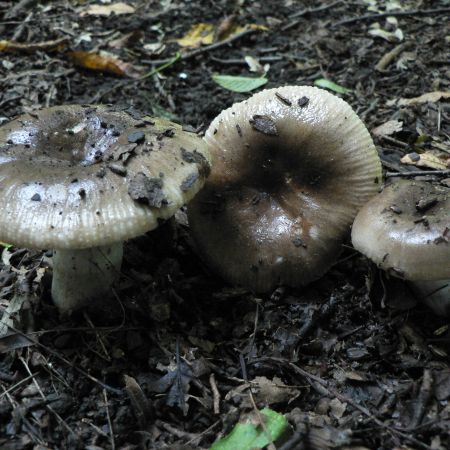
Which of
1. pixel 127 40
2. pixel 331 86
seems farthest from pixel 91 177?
pixel 127 40

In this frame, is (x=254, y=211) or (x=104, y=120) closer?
(x=104, y=120)

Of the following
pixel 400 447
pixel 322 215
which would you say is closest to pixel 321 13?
pixel 322 215

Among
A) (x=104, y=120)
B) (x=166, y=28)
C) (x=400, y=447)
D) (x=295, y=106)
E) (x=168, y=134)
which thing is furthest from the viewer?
(x=166, y=28)

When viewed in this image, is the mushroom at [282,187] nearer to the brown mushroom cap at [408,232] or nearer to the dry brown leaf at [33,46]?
the brown mushroom cap at [408,232]

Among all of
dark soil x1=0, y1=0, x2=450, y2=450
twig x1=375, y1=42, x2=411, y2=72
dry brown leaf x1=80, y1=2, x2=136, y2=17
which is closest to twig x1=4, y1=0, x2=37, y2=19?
dry brown leaf x1=80, y1=2, x2=136, y2=17

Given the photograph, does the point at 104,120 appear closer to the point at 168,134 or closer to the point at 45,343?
the point at 168,134

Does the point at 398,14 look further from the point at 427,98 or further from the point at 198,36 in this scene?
the point at 198,36
